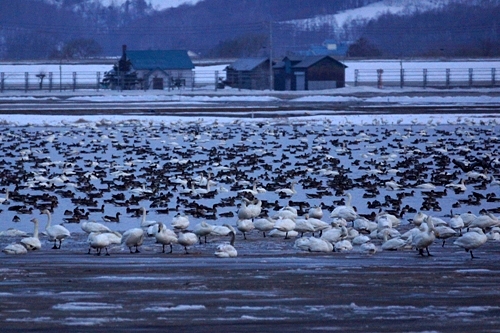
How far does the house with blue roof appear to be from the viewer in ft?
232

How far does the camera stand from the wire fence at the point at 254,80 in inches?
2753

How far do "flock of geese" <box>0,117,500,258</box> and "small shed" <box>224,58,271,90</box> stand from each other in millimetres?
37929

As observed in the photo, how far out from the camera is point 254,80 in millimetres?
72438

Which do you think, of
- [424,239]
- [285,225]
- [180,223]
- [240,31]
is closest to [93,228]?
[180,223]

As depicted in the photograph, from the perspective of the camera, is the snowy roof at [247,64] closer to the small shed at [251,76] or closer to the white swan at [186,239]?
the small shed at [251,76]

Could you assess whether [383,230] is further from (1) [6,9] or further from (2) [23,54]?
(1) [6,9]

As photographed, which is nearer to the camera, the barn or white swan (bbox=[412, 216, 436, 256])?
white swan (bbox=[412, 216, 436, 256])

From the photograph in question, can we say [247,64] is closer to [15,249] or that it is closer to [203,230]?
[203,230]

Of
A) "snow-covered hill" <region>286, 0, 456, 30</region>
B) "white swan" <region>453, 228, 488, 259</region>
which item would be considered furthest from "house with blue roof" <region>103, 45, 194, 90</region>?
"snow-covered hill" <region>286, 0, 456, 30</region>

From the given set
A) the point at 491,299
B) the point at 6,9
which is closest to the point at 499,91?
the point at 491,299

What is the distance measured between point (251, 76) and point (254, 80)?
49 cm

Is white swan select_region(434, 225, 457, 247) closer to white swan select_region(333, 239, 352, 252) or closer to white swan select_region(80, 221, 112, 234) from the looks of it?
white swan select_region(333, 239, 352, 252)

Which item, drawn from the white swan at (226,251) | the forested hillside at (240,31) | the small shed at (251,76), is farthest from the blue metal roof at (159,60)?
the white swan at (226,251)

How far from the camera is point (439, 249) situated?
12.5 m
